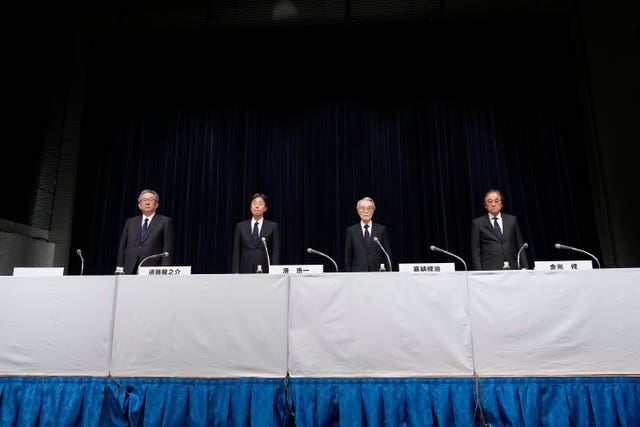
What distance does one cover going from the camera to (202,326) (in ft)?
8.01

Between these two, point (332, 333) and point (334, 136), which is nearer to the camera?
point (332, 333)

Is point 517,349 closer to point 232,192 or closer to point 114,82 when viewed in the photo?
point 232,192

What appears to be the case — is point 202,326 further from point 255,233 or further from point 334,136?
point 334,136

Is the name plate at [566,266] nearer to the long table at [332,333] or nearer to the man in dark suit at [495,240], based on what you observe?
the long table at [332,333]

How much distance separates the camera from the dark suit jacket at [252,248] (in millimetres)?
3893

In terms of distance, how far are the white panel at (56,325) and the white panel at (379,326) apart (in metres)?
1.10

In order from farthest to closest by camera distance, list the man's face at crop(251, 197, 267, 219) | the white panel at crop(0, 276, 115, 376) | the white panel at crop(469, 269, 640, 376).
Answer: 1. the man's face at crop(251, 197, 267, 219)
2. the white panel at crop(0, 276, 115, 376)
3. the white panel at crop(469, 269, 640, 376)

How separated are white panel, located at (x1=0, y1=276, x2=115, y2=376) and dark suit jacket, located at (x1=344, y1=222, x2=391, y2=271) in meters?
1.98

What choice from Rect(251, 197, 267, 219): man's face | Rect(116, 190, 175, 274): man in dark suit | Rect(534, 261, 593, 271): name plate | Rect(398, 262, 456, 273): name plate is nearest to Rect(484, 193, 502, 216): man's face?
Rect(534, 261, 593, 271): name plate

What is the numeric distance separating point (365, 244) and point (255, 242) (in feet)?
3.24

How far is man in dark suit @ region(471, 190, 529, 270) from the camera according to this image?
368 cm

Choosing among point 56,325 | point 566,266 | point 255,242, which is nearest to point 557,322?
point 566,266

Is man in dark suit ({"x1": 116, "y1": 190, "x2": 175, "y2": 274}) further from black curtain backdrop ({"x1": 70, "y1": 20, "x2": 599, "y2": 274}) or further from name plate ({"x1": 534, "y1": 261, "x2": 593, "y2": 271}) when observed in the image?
name plate ({"x1": 534, "y1": 261, "x2": 593, "y2": 271})

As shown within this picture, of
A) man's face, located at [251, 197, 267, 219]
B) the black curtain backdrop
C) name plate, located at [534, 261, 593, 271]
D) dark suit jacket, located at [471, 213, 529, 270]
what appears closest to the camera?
name plate, located at [534, 261, 593, 271]
